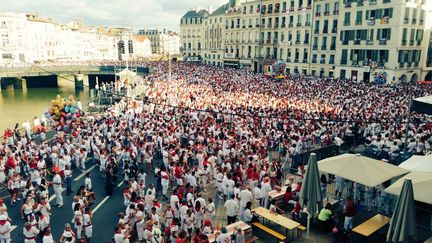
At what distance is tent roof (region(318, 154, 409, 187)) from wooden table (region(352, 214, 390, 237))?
124 cm

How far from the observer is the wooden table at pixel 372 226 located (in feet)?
32.1

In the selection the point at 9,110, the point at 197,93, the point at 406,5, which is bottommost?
the point at 9,110

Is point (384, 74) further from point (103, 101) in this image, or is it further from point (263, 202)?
point (263, 202)

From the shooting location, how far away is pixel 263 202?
12438mm

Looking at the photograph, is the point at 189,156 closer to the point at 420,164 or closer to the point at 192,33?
the point at 420,164

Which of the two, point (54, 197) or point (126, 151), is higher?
point (126, 151)

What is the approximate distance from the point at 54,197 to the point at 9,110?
3562 cm

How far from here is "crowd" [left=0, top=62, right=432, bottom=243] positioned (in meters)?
10.6

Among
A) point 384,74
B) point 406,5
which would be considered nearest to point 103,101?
point 384,74

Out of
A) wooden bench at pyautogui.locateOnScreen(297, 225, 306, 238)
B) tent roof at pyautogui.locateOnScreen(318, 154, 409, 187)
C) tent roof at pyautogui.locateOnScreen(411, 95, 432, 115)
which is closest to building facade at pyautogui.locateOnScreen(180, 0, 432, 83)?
tent roof at pyautogui.locateOnScreen(411, 95, 432, 115)

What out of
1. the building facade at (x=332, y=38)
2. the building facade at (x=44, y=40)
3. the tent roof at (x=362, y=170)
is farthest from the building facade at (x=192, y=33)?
the tent roof at (x=362, y=170)

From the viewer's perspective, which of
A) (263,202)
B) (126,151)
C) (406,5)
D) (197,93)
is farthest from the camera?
(406,5)

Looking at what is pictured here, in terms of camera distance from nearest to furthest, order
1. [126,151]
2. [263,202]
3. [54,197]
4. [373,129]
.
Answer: [263,202] < [54,197] < [126,151] < [373,129]

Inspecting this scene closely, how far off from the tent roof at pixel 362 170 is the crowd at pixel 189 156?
175 centimetres
